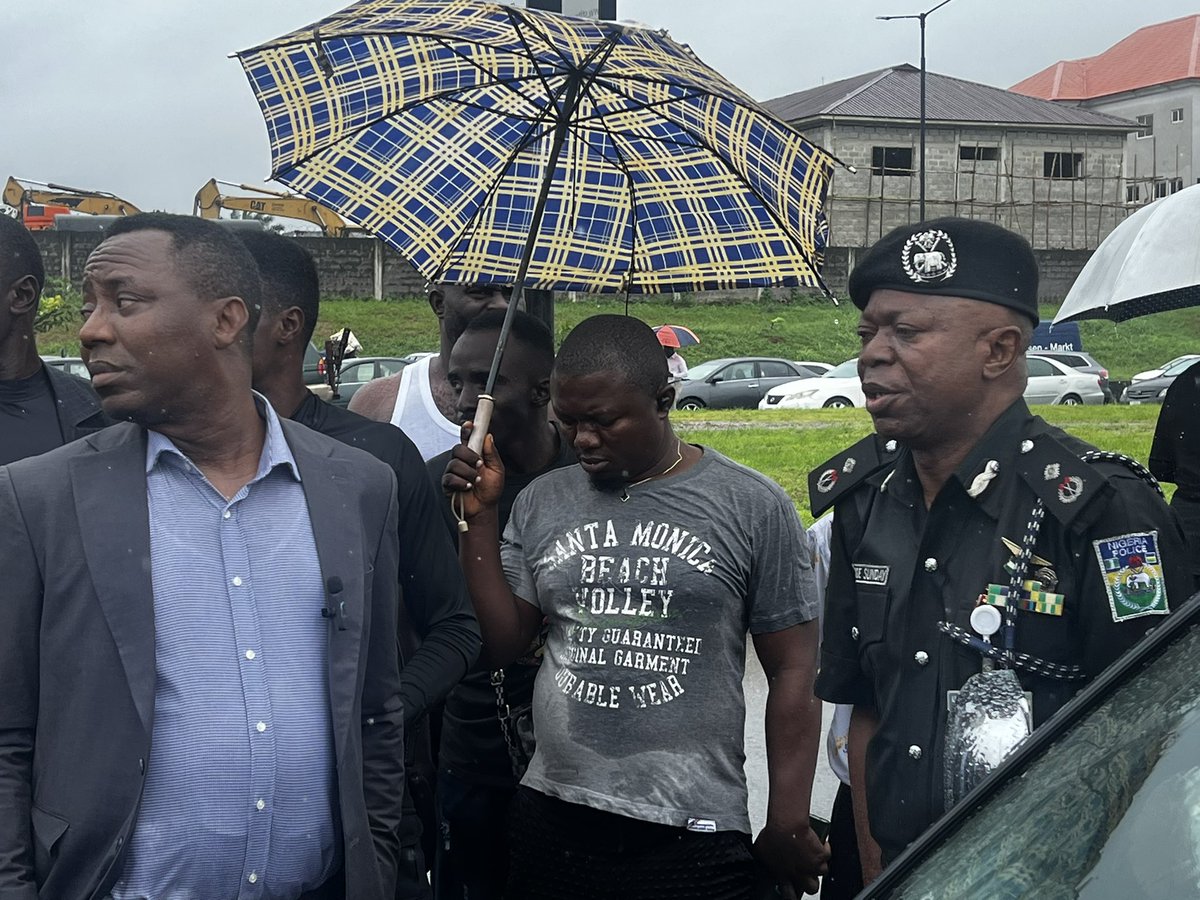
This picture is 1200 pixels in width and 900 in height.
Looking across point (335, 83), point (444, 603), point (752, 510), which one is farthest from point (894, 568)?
point (335, 83)

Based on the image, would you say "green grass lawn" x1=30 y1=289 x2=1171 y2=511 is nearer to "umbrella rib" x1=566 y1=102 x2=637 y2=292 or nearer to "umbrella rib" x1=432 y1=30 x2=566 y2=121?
"umbrella rib" x1=566 y1=102 x2=637 y2=292

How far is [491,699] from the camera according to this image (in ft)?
12.4

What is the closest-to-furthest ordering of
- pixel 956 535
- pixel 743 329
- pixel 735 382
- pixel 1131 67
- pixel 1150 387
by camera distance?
pixel 956 535
pixel 735 382
pixel 1150 387
pixel 743 329
pixel 1131 67

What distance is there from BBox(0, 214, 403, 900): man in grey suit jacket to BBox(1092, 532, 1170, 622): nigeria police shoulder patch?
138cm

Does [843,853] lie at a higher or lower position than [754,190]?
lower

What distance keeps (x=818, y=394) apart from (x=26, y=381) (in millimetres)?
24065

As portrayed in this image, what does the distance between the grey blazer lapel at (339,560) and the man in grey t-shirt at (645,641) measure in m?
0.68

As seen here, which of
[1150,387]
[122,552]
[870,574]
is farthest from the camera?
[1150,387]

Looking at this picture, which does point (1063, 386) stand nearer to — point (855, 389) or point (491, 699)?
point (855, 389)

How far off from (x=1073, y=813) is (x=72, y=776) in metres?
1.56

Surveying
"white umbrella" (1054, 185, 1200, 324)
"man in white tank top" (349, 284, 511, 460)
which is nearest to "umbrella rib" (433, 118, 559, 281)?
"man in white tank top" (349, 284, 511, 460)

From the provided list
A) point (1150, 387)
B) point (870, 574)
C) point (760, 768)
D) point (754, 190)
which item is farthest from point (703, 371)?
point (870, 574)

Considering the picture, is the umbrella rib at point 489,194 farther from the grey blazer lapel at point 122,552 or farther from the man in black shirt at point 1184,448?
the man in black shirt at point 1184,448

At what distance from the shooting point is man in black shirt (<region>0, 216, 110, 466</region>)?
138 inches
